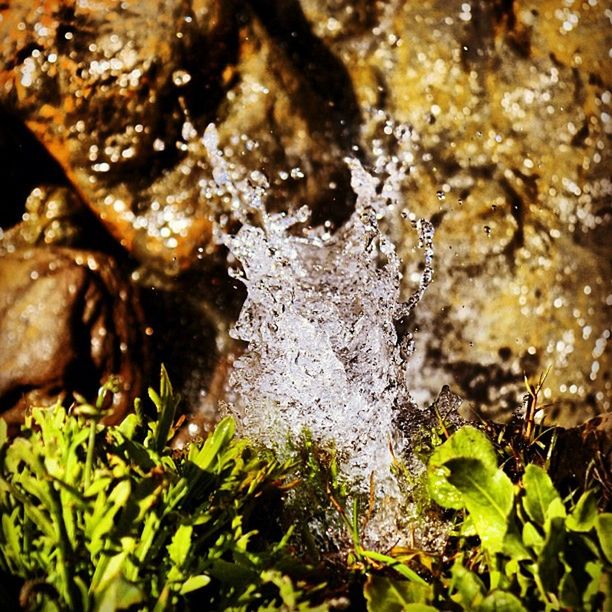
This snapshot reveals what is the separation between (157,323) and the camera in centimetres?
314

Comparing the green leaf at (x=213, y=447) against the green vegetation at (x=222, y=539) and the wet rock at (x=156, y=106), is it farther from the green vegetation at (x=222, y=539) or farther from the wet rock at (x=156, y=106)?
the wet rock at (x=156, y=106)

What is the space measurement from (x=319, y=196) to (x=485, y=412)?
1.52 metres

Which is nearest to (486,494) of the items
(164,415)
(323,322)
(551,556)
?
(551,556)

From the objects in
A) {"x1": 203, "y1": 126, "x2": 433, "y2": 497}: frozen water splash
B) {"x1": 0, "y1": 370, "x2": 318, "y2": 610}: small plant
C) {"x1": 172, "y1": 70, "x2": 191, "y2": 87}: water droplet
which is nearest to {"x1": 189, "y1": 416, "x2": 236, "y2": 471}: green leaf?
{"x1": 0, "y1": 370, "x2": 318, "y2": 610}: small plant

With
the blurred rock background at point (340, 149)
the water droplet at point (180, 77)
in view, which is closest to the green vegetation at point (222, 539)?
the blurred rock background at point (340, 149)

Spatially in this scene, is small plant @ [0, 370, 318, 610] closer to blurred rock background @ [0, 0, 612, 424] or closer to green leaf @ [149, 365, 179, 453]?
green leaf @ [149, 365, 179, 453]

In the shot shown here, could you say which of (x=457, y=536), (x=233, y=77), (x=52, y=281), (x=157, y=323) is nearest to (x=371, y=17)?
(x=233, y=77)

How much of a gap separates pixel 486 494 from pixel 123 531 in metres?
0.98

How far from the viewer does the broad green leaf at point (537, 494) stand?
164 centimetres

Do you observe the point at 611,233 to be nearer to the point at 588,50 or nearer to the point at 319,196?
the point at 588,50

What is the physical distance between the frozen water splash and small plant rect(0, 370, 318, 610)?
0.71 meters

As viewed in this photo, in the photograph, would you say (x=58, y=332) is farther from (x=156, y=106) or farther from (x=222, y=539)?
(x=156, y=106)

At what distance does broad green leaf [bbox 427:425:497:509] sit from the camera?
1837 mm

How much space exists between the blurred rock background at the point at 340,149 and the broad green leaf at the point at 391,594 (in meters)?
1.64
